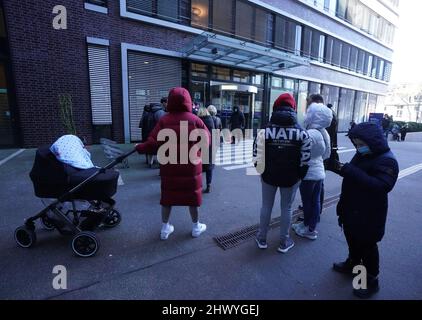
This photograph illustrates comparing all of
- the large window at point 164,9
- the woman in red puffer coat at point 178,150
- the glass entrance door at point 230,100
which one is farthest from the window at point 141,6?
the woman in red puffer coat at point 178,150

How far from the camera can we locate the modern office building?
8195 millimetres

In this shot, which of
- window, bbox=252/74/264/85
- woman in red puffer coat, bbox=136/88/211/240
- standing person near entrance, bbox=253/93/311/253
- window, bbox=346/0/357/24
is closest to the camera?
standing person near entrance, bbox=253/93/311/253

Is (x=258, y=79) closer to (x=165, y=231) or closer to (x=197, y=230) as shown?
(x=197, y=230)

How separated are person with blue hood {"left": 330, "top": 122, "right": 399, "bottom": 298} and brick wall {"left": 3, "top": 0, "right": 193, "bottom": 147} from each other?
9.23 metres

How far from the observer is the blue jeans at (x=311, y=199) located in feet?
10.8

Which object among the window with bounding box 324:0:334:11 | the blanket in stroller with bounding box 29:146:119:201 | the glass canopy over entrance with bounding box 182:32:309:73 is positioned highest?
the window with bounding box 324:0:334:11

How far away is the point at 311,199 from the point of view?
3.38m

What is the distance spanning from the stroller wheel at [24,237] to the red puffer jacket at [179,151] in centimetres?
160

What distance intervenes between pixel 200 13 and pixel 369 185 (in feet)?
37.8

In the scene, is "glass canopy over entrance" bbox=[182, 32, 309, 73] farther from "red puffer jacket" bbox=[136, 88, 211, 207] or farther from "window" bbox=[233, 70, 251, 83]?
"red puffer jacket" bbox=[136, 88, 211, 207]

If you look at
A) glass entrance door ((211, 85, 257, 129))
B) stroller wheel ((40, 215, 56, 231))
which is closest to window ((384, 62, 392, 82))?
glass entrance door ((211, 85, 257, 129))

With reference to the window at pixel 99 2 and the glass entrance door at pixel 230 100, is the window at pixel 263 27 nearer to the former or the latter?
the glass entrance door at pixel 230 100
